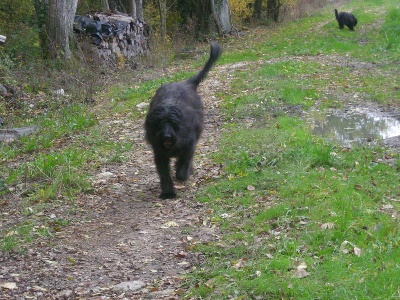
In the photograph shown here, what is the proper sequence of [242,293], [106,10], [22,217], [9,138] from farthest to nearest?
[106,10]
[9,138]
[22,217]
[242,293]

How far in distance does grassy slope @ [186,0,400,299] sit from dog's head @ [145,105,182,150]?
35.7 inches

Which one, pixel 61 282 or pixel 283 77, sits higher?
pixel 61 282

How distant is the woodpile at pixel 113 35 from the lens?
18.0m

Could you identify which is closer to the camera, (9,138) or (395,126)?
(395,126)

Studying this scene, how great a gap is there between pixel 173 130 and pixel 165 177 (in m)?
0.75

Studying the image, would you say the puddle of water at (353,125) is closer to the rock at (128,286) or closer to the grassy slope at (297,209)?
the grassy slope at (297,209)

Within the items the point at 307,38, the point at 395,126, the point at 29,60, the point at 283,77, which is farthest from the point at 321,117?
the point at 307,38

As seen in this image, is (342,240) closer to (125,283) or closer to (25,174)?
(125,283)

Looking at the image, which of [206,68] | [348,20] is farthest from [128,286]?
[348,20]

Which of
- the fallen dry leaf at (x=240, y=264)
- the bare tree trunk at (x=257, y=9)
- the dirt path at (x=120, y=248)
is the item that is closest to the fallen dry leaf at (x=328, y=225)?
the fallen dry leaf at (x=240, y=264)

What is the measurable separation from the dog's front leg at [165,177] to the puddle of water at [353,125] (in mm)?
3236

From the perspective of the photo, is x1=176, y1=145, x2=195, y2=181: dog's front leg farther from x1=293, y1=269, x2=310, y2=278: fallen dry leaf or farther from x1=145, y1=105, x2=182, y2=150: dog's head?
x1=293, y1=269, x2=310, y2=278: fallen dry leaf

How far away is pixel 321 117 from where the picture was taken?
1098 cm

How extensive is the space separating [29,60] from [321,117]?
338 inches
